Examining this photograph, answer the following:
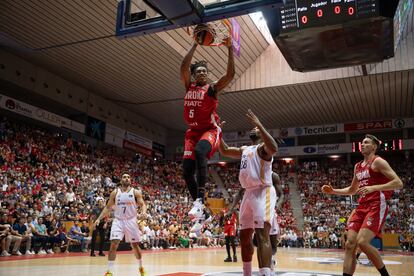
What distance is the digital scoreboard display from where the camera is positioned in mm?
9469

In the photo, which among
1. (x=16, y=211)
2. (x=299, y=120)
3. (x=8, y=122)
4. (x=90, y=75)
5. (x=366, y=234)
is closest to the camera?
(x=366, y=234)

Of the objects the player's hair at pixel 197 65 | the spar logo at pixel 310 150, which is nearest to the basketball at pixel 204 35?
the player's hair at pixel 197 65

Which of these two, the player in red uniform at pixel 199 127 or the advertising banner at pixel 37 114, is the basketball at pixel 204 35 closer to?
the player in red uniform at pixel 199 127

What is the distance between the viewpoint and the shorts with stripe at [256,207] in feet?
15.0

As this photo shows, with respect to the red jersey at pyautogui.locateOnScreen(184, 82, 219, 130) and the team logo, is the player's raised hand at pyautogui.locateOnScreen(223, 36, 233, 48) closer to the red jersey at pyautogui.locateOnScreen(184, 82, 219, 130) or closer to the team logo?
the red jersey at pyautogui.locateOnScreen(184, 82, 219, 130)

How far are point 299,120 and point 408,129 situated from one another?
772 centimetres

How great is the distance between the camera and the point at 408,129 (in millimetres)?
27766

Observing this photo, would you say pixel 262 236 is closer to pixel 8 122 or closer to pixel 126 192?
pixel 126 192

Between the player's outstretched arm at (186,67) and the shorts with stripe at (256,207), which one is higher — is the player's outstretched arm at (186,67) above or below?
above

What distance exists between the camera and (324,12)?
9.84 m

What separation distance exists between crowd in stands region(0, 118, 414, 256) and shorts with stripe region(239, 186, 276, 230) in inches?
353

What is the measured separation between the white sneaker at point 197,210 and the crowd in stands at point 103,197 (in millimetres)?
9099

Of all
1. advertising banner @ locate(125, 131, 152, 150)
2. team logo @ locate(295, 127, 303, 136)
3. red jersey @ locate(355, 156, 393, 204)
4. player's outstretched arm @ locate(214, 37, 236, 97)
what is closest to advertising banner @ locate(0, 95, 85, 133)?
advertising banner @ locate(125, 131, 152, 150)

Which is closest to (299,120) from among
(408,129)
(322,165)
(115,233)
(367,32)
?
(322,165)
